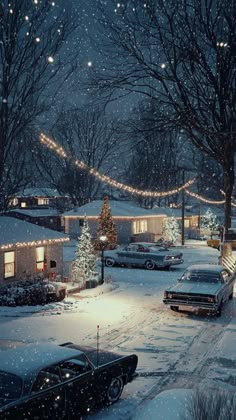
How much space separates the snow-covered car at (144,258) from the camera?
98.7 feet

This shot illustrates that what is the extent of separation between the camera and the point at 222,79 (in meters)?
21.6

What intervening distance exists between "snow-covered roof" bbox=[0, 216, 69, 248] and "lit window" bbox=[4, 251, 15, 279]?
0.59m

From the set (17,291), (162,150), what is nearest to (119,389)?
(17,291)

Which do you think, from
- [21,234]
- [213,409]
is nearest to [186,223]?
[21,234]

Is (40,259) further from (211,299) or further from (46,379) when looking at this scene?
(46,379)

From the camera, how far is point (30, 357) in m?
8.46

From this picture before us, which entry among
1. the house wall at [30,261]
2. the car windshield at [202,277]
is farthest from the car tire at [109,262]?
the car windshield at [202,277]

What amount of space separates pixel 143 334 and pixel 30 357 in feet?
22.4

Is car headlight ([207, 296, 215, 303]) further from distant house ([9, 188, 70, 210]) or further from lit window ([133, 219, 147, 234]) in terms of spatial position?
distant house ([9, 188, 70, 210])

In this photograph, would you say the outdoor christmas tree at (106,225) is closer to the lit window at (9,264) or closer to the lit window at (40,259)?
the lit window at (40,259)

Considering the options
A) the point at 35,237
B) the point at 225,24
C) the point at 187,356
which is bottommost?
the point at 187,356

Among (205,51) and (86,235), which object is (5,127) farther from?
(205,51)

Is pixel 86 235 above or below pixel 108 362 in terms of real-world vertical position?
above

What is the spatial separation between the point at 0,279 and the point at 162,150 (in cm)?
4969
